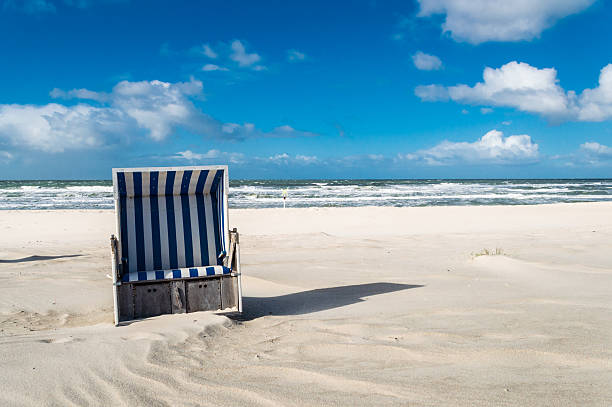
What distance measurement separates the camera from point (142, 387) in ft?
10.3

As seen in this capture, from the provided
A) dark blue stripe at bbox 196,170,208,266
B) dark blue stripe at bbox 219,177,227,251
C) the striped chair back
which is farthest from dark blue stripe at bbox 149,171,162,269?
dark blue stripe at bbox 219,177,227,251

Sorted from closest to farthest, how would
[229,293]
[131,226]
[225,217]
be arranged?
[229,293], [225,217], [131,226]

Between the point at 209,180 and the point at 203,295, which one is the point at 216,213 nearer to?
the point at 209,180

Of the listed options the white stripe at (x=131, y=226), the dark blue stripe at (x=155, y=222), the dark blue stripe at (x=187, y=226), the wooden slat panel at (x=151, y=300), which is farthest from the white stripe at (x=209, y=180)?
the wooden slat panel at (x=151, y=300)

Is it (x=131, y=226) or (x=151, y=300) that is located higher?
(x=131, y=226)

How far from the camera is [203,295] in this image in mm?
5242

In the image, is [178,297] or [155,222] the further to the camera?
[155,222]

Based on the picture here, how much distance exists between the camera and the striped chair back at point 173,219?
214 inches

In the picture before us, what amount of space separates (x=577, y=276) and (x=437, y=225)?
32.0ft

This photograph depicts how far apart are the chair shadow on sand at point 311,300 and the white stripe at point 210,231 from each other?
0.72 meters

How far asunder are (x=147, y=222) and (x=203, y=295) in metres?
1.19

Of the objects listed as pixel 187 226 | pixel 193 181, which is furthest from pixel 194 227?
pixel 193 181

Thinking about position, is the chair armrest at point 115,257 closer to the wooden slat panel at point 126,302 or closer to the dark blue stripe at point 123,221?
the wooden slat panel at point 126,302

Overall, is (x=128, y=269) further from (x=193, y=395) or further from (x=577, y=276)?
(x=577, y=276)
